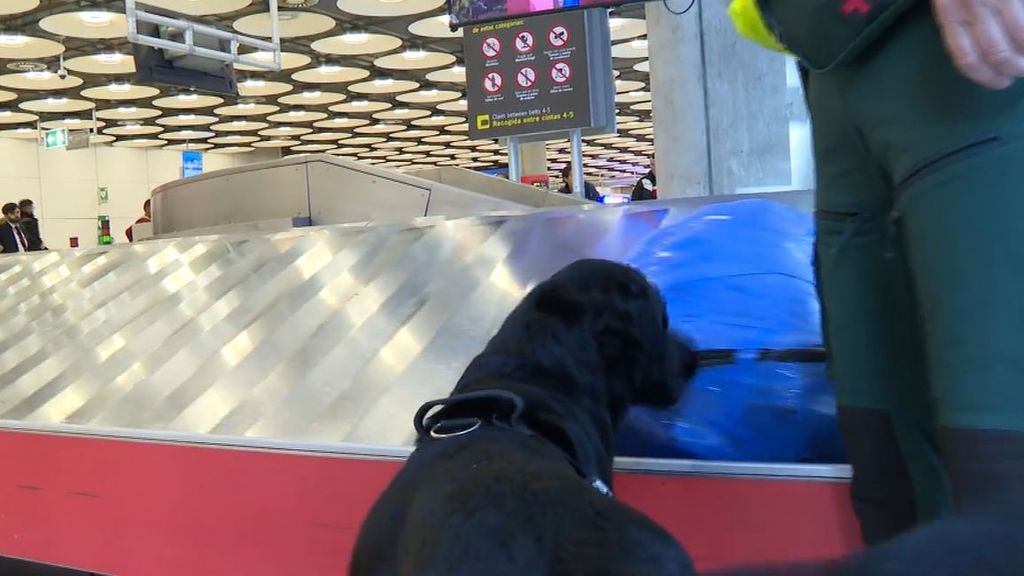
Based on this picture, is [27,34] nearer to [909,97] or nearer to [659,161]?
[659,161]

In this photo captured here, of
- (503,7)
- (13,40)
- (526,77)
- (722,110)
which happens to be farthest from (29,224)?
(722,110)

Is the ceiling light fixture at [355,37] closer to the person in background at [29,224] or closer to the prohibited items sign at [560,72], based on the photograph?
the person in background at [29,224]

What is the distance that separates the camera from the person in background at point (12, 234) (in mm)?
9992

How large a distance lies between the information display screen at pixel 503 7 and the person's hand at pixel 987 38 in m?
4.53

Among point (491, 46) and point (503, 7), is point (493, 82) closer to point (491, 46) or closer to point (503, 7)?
point (491, 46)

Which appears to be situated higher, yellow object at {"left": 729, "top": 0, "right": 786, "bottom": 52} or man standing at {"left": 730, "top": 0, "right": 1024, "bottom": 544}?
yellow object at {"left": 729, "top": 0, "right": 786, "bottom": 52}

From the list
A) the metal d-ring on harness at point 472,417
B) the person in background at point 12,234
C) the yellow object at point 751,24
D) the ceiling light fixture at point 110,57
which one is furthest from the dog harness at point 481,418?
the ceiling light fixture at point 110,57

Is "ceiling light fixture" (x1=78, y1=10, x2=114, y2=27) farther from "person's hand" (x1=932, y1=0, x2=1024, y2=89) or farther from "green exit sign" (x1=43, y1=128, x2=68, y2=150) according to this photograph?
"person's hand" (x1=932, y1=0, x2=1024, y2=89)

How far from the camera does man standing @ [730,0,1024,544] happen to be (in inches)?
33.4

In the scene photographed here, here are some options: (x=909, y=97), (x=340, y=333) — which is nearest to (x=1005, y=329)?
(x=909, y=97)

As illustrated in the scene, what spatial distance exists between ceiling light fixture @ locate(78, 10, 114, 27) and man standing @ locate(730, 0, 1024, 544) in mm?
11300

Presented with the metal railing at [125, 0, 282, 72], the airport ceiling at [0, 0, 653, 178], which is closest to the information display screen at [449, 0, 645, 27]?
the metal railing at [125, 0, 282, 72]

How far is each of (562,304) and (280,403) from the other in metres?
1.24

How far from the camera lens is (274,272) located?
3.55 metres
